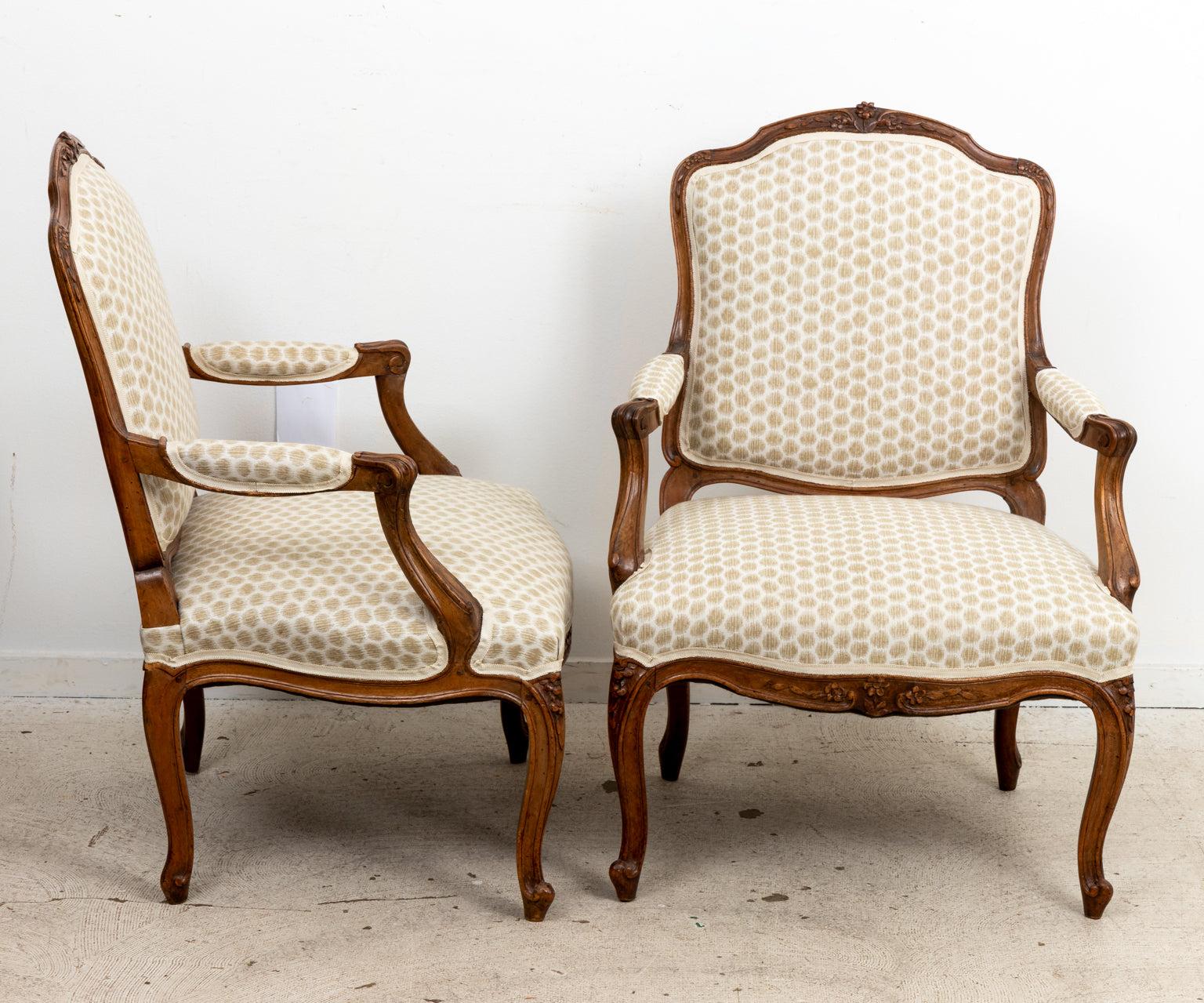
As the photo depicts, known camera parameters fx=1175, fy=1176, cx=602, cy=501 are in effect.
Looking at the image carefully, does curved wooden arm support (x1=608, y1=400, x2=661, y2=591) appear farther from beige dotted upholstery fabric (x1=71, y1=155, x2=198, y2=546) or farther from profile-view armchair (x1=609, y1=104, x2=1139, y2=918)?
beige dotted upholstery fabric (x1=71, y1=155, x2=198, y2=546)

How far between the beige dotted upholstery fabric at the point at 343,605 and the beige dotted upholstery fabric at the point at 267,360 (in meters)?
0.37

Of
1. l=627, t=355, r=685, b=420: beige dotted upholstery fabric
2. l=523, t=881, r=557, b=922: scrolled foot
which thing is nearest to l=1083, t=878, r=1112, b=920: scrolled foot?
l=523, t=881, r=557, b=922: scrolled foot

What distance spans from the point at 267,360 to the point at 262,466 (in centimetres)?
55

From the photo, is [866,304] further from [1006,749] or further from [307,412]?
[307,412]

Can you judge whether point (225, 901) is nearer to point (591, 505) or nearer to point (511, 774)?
point (511, 774)

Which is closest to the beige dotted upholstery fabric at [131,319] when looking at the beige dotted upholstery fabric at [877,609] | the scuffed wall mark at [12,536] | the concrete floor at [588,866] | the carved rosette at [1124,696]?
the concrete floor at [588,866]

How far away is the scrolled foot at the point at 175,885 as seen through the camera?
174cm

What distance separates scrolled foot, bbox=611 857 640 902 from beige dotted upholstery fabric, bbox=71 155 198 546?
0.82 metres

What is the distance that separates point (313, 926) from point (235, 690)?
0.90 metres

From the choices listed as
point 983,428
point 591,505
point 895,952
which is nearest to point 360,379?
point 591,505

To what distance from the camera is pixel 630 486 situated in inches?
70.3

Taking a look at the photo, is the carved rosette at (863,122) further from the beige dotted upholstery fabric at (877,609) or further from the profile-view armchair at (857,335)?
the beige dotted upholstery fabric at (877,609)

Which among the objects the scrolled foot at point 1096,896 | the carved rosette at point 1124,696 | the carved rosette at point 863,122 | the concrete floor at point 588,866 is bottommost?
the concrete floor at point 588,866

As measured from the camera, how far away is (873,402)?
2.05 meters
